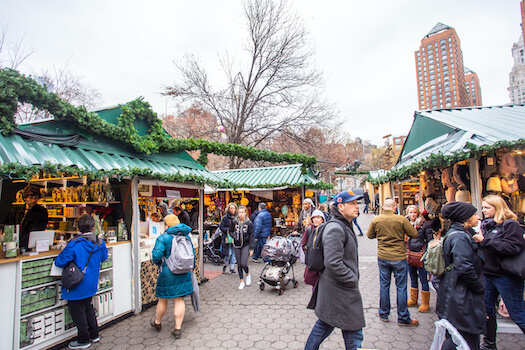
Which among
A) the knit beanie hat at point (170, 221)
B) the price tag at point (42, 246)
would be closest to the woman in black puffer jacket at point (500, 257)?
the knit beanie hat at point (170, 221)

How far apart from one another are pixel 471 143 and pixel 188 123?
19672 millimetres

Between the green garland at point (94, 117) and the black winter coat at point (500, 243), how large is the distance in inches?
225

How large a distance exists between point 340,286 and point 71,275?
3.44 meters

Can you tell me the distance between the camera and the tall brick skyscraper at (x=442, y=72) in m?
111

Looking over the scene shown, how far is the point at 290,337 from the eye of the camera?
393 cm

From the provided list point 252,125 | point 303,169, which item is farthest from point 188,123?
point 303,169

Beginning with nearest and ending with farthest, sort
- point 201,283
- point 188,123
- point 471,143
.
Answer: point 471,143 < point 201,283 < point 188,123

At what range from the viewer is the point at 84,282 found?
3719 mm

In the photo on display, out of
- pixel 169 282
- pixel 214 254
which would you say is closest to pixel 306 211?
pixel 214 254

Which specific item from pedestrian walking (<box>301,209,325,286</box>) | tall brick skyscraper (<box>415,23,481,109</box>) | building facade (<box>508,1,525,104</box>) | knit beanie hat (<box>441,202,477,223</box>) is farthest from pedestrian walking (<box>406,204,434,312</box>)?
tall brick skyscraper (<box>415,23,481,109</box>)

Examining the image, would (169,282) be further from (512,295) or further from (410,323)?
(512,295)

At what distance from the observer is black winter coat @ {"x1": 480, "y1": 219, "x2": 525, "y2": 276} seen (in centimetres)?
302

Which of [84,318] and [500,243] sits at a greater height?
[500,243]

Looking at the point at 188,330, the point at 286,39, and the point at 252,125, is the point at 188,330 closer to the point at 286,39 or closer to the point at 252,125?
the point at 252,125
